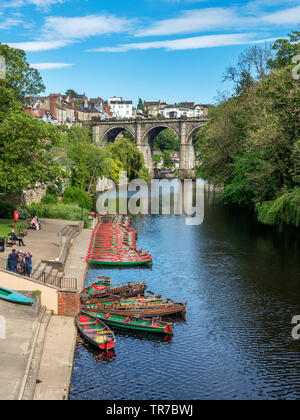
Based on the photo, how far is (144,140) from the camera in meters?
133

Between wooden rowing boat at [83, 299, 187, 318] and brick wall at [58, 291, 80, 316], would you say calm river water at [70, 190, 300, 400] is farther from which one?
brick wall at [58, 291, 80, 316]

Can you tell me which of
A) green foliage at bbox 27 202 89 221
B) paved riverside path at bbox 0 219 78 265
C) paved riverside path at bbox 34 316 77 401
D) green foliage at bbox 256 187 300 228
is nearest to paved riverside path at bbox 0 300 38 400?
paved riverside path at bbox 34 316 77 401

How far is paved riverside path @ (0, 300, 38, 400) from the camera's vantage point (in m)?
15.9

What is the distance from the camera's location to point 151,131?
133 m

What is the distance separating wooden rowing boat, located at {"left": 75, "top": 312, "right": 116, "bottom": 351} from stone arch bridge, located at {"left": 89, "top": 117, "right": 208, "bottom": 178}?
4124 inches

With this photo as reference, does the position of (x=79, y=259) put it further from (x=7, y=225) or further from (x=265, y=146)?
(x=265, y=146)

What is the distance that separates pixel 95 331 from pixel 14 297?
3706 millimetres

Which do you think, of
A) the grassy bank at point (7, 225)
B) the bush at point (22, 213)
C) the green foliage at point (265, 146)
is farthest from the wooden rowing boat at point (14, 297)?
the green foliage at point (265, 146)

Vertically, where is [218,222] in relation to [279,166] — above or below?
below

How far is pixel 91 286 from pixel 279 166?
2221 centimetres

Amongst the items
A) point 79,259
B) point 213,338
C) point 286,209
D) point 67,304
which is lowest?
point 213,338

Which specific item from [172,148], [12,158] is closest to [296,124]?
[12,158]

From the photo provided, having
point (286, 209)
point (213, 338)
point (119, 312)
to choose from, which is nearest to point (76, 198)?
point (286, 209)
